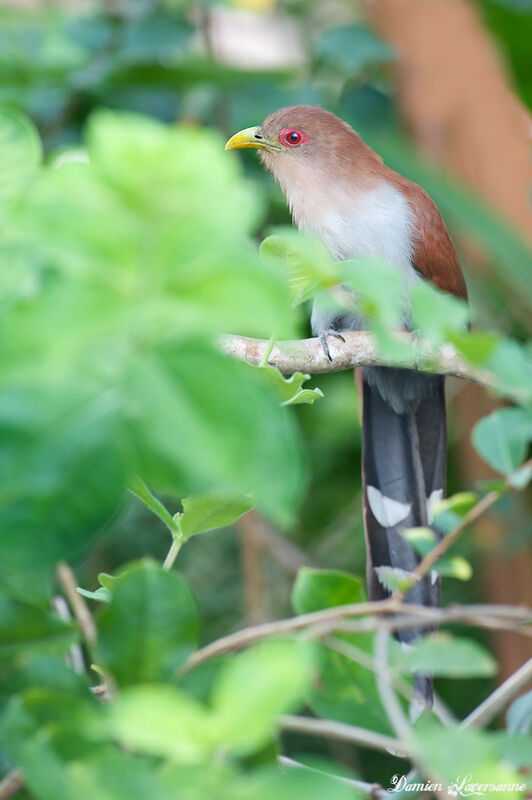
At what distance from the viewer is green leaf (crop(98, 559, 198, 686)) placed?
20.4 inches

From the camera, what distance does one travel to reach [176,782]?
0.39 metres

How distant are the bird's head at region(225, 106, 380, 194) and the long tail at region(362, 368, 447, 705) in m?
0.50

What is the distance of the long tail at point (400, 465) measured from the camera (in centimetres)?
161

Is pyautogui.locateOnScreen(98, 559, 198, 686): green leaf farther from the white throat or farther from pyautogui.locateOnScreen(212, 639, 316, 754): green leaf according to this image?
the white throat

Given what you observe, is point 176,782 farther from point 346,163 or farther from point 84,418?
point 346,163

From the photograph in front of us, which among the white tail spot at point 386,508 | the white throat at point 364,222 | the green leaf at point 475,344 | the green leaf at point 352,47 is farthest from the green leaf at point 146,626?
the green leaf at point 352,47

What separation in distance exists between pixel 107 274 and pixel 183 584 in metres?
0.21

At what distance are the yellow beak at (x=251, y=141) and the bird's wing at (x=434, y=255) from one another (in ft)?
1.29

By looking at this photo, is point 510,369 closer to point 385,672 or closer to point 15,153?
point 385,672

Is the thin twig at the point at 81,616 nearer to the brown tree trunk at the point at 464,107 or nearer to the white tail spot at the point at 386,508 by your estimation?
the white tail spot at the point at 386,508

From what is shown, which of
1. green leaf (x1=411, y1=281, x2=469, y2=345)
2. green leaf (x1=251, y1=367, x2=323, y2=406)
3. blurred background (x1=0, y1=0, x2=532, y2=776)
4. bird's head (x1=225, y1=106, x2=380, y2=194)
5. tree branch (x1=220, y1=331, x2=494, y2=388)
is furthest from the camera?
blurred background (x1=0, y1=0, x2=532, y2=776)

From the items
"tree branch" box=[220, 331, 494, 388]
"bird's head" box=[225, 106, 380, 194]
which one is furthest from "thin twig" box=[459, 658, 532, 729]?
"bird's head" box=[225, 106, 380, 194]

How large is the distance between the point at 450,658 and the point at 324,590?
0.67 feet

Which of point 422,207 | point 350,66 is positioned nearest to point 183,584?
point 422,207
